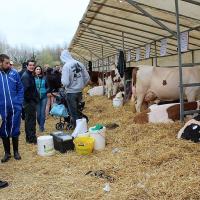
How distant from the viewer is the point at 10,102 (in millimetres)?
6059

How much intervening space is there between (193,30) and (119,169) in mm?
4399

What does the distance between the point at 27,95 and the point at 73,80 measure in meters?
1.06

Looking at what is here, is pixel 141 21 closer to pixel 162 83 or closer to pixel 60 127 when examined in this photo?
pixel 162 83

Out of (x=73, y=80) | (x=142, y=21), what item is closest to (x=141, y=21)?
(x=142, y=21)

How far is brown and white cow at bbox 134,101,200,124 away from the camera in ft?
25.0

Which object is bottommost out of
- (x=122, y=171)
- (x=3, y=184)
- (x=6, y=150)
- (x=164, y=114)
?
(x=3, y=184)

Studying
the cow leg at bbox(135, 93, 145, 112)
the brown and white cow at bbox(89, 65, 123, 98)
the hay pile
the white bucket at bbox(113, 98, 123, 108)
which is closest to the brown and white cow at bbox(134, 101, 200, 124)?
the hay pile

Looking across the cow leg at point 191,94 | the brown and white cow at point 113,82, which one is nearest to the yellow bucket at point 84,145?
the cow leg at point 191,94

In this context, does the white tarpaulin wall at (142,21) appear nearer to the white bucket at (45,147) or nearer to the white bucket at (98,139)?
the white bucket at (98,139)

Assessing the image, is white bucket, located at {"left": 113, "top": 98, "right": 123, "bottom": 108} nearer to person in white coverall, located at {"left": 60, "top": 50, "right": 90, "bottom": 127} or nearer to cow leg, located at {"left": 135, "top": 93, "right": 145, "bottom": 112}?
cow leg, located at {"left": 135, "top": 93, "right": 145, "bottom": 112}

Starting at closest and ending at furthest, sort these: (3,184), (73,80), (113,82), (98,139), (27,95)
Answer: (3,184)
(98,139)
(27,95)
(73,80)
(113,82)

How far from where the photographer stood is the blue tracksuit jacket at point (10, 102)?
19.6ft

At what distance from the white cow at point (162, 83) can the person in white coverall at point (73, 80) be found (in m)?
2.46

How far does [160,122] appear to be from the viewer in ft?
25.2
